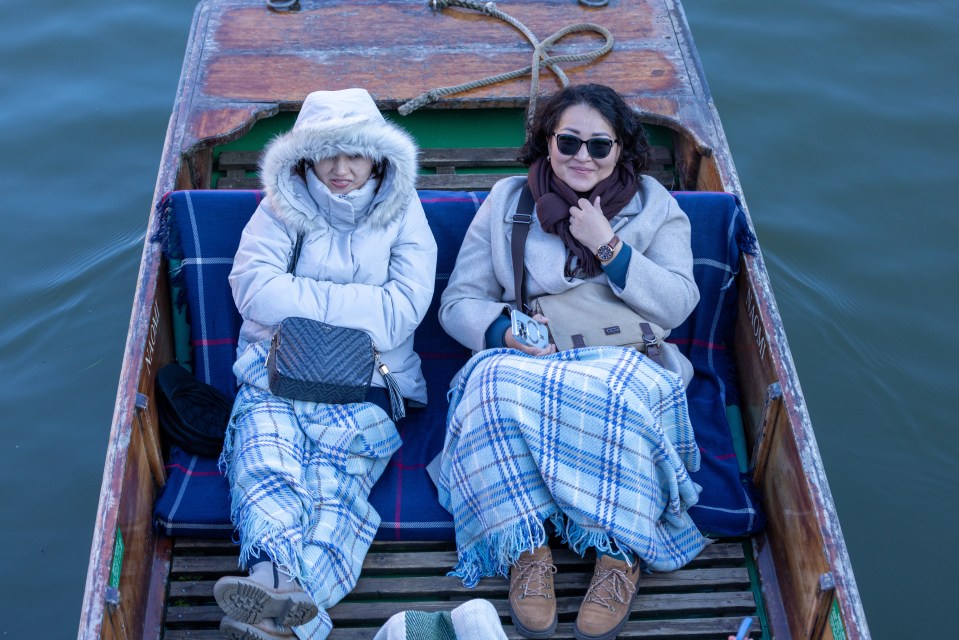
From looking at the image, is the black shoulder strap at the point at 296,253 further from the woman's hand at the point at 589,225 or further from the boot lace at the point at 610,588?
the boot lace at the point at 610,588

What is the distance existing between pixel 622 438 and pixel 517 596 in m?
0.45

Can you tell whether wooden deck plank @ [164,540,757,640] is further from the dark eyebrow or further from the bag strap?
the dark eyebrow

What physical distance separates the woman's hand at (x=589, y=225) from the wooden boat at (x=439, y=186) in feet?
1.85

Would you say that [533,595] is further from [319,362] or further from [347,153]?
[347,153]

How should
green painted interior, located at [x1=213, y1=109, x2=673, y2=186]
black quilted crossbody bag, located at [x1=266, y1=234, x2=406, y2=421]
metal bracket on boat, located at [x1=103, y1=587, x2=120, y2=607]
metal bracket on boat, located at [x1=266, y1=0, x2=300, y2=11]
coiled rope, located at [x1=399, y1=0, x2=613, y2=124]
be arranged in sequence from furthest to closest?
metal bracket on boat, located at [x1=266, y1=0, x2=300, y2=11], green painted interior, located at [x1=213, y1=109, x2=673, y2=186], coiled rope, located at [x1=399, y1=0, x2=613, y2=124], black quilted crossbody bag, located at [x1=266, y1=234, x2=406, y2=421], metal bracket on boat, located at [x1=103, y1=587, x2=120, y2=607]

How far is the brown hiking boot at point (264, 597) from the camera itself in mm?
2279

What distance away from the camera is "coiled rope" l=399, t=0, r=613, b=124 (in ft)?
12.3

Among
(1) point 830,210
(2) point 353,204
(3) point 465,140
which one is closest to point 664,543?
(2) point 353,204

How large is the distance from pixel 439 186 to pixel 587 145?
1190 millimetres

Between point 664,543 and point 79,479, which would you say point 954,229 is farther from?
point 79,479

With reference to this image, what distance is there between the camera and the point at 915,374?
4371 millimetres

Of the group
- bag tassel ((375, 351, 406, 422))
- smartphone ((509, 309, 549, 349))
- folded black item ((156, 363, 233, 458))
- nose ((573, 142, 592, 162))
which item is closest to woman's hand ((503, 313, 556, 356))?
smartphone ((509, 309, 549, 349))

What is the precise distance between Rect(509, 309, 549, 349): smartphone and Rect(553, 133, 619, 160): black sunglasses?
1.45ft

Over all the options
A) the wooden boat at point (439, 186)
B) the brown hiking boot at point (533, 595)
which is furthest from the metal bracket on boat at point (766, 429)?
the brown hiking boot at point (533, 595)
